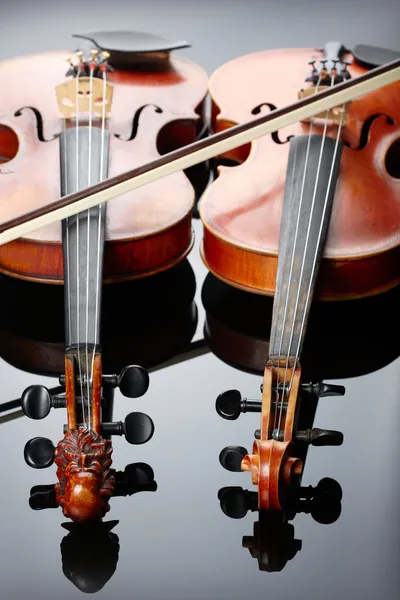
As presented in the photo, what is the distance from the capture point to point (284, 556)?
1.62 metres

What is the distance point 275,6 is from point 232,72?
0.53m

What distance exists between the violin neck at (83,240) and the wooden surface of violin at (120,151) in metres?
0.01

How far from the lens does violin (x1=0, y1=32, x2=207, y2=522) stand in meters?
1.65

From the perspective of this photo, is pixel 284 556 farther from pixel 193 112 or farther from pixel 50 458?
pixel 193 112

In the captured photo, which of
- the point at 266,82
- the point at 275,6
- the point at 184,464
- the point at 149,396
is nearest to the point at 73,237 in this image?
the point at 149,396

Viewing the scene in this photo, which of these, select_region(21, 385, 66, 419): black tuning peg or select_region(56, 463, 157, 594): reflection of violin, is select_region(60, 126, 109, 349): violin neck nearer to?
select_region(21, 385, 66, 419): black tuning peg

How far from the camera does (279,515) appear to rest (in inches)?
65.1

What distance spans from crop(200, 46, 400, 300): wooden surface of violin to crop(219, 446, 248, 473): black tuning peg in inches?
14.4

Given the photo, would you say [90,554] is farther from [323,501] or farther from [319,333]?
[319,333]

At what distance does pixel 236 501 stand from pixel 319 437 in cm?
14

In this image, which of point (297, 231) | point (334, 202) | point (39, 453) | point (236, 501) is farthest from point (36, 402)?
point (334, 202)

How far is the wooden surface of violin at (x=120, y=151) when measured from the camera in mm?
2004

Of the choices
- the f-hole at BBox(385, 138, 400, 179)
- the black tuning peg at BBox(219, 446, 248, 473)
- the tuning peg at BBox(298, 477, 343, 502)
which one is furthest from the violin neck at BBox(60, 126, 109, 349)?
the f-hole at BBox(385, 138, 400, 179)

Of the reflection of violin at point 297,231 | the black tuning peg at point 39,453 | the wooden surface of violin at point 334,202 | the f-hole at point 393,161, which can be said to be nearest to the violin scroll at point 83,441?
the black tuning peg at point 39,453
